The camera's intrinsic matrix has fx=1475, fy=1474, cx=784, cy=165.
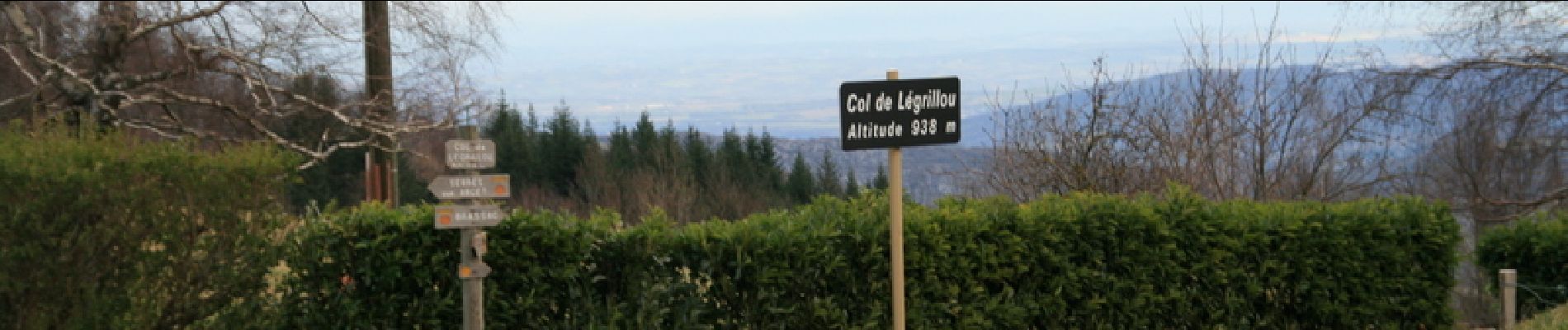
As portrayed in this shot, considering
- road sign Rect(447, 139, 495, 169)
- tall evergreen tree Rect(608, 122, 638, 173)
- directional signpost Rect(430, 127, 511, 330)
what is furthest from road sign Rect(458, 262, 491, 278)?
tall evergreen tree Rect(608, 122, 638, 173)

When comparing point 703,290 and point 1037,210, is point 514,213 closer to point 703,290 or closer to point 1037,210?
point 703,290

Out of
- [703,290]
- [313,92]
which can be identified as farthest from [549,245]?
[313,92]

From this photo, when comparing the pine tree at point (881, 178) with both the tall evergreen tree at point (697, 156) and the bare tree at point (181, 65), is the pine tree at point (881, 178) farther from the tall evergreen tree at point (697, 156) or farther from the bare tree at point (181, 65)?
the bare tree at point (181, 65)

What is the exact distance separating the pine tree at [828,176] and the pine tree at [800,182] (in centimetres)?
35

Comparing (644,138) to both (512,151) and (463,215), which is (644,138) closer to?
(512,151)

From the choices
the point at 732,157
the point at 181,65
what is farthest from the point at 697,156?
the point at 181,65

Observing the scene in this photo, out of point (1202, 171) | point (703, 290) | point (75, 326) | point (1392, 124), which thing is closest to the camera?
point (75, 326)

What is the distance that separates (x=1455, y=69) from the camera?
19.5 m

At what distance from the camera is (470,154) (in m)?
6.82

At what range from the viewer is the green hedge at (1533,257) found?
11945 mm

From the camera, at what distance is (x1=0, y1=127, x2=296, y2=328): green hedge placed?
6.80 meters

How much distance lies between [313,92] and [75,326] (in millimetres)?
12869

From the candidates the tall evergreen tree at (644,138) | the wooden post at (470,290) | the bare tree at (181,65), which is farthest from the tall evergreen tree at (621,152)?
the wooden post at (470,290)

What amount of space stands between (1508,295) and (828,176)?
1078 inches
